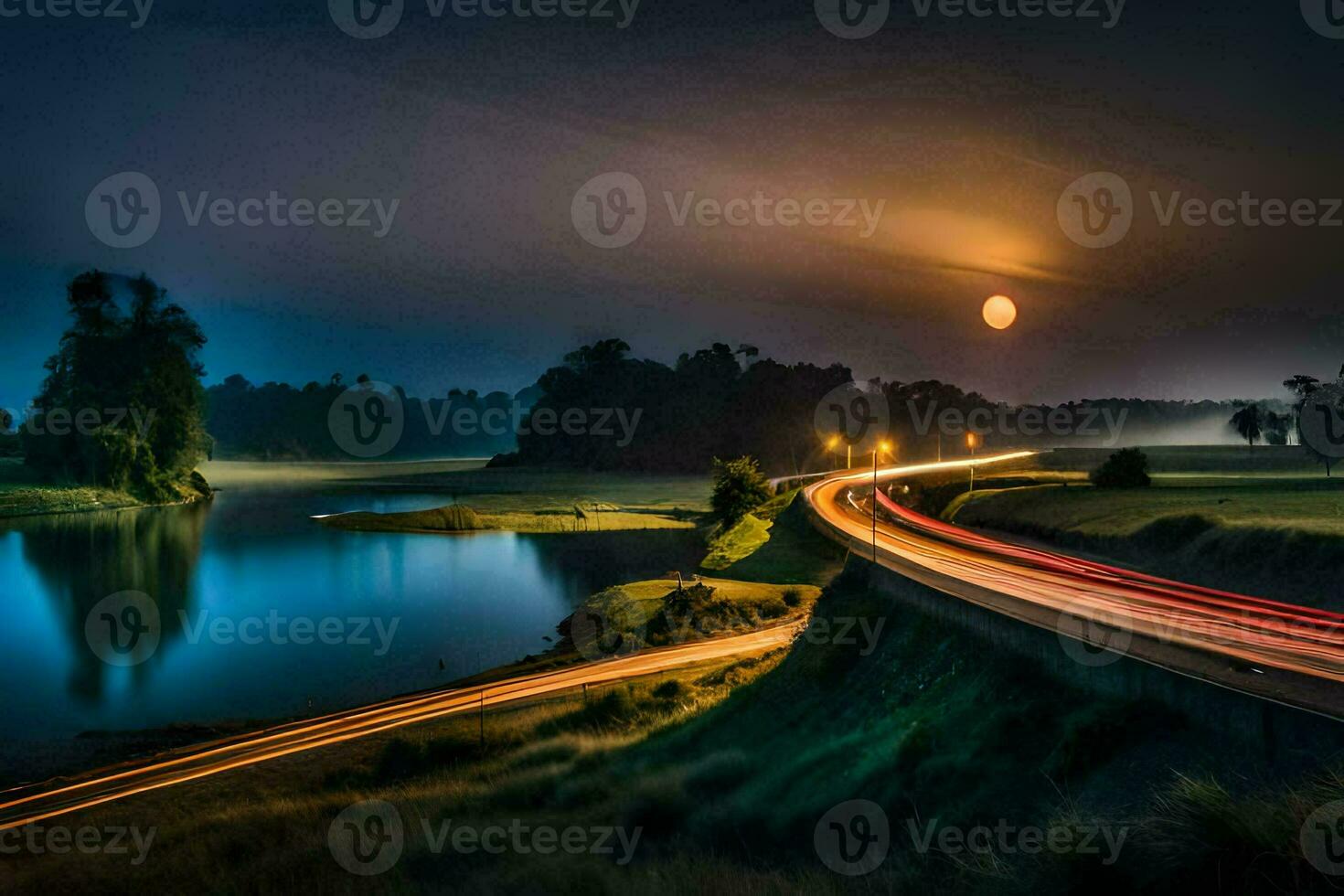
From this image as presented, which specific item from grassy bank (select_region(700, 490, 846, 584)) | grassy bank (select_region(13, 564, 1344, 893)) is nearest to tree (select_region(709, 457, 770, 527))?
grassy bank (select_region(700, 490, 846, 584))

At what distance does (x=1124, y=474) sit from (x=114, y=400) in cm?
12196

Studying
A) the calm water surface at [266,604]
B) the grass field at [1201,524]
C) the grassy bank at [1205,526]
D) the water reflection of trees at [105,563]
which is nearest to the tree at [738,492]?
the calm water surface at [266,604]

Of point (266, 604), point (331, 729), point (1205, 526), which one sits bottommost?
point (266, 604)

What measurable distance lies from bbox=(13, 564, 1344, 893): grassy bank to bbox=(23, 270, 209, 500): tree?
106510 millimetres

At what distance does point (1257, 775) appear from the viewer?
9414mm

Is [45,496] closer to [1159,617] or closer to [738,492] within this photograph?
[738,492]

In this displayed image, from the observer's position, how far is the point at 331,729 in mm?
29031

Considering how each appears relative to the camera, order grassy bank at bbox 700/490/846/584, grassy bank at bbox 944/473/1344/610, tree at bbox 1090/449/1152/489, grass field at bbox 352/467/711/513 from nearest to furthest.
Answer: grassy bank at bbox 944/473/1344/610
grassy bank at bbox 700/490/846/584
tree at bbox 1090/449/1152/489
grass field at bbox 352/467/711/513

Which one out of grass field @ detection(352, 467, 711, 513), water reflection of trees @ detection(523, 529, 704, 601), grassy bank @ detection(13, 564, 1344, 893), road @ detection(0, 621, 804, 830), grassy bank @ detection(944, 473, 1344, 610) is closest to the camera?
grassy bank @ detection(13, 564, 1344, 893)

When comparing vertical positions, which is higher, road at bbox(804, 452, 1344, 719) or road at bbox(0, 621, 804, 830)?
road at bbox(804, 452, 1344, 719)

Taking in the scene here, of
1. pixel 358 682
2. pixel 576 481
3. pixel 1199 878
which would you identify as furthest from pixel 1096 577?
pixel 576 481

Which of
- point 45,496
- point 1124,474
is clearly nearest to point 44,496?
point 45,496

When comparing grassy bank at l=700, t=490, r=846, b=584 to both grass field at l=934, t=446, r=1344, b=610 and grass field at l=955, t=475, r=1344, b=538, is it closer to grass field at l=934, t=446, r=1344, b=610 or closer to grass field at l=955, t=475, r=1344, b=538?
grass field at l=934, t=446, r=1344, b=610

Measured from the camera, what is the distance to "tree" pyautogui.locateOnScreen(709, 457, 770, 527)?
261ft
